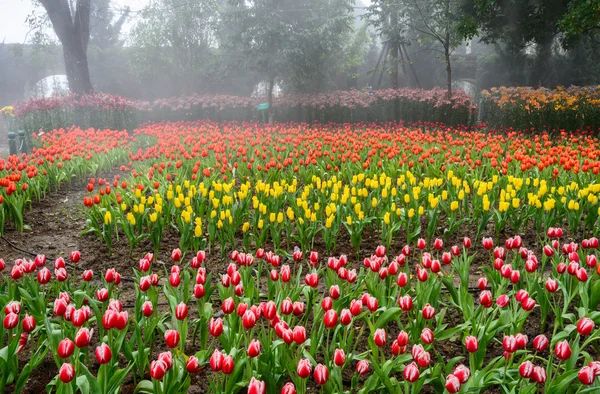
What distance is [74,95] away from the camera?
14.8 metres

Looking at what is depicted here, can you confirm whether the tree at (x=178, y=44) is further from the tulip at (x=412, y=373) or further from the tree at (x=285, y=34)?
the tulip at (x=412, y=373)

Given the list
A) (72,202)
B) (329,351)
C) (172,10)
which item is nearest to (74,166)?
(72,202)

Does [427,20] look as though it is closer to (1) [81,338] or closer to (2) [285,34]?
(2) [285,34]

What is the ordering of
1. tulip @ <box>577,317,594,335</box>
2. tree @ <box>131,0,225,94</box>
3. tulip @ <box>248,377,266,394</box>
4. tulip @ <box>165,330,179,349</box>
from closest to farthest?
tulip @ <box>248,377,266,394</box> → tulip @ <box>165,330,179,349</box> → tulip @ <box>577,317,594,335</box> → tree @ <box>131,0,225,94</box>

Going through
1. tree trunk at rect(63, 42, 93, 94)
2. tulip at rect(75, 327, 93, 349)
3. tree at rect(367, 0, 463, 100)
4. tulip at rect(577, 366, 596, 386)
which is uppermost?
tree at rect(367, 0, 463, 100)

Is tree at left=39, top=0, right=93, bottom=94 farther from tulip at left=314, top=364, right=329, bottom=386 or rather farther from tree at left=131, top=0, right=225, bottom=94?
tulip at left=314, top=364, right=329, bottom=386

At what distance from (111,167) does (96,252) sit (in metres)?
4.15

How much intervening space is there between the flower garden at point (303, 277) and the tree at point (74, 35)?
8.32 meters

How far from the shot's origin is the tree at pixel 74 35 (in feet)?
53.0

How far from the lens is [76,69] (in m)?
16.7

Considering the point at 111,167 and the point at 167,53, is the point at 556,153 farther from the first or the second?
the point at 167,53

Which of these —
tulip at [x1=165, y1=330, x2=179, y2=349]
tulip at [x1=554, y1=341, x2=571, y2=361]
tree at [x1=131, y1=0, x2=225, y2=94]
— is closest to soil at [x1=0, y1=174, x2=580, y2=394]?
tulip at [x1=554, y1=341, x2=571, y2=361]

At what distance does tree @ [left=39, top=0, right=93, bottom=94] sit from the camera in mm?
16156

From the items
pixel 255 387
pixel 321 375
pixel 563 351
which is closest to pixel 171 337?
pixel 255 387
